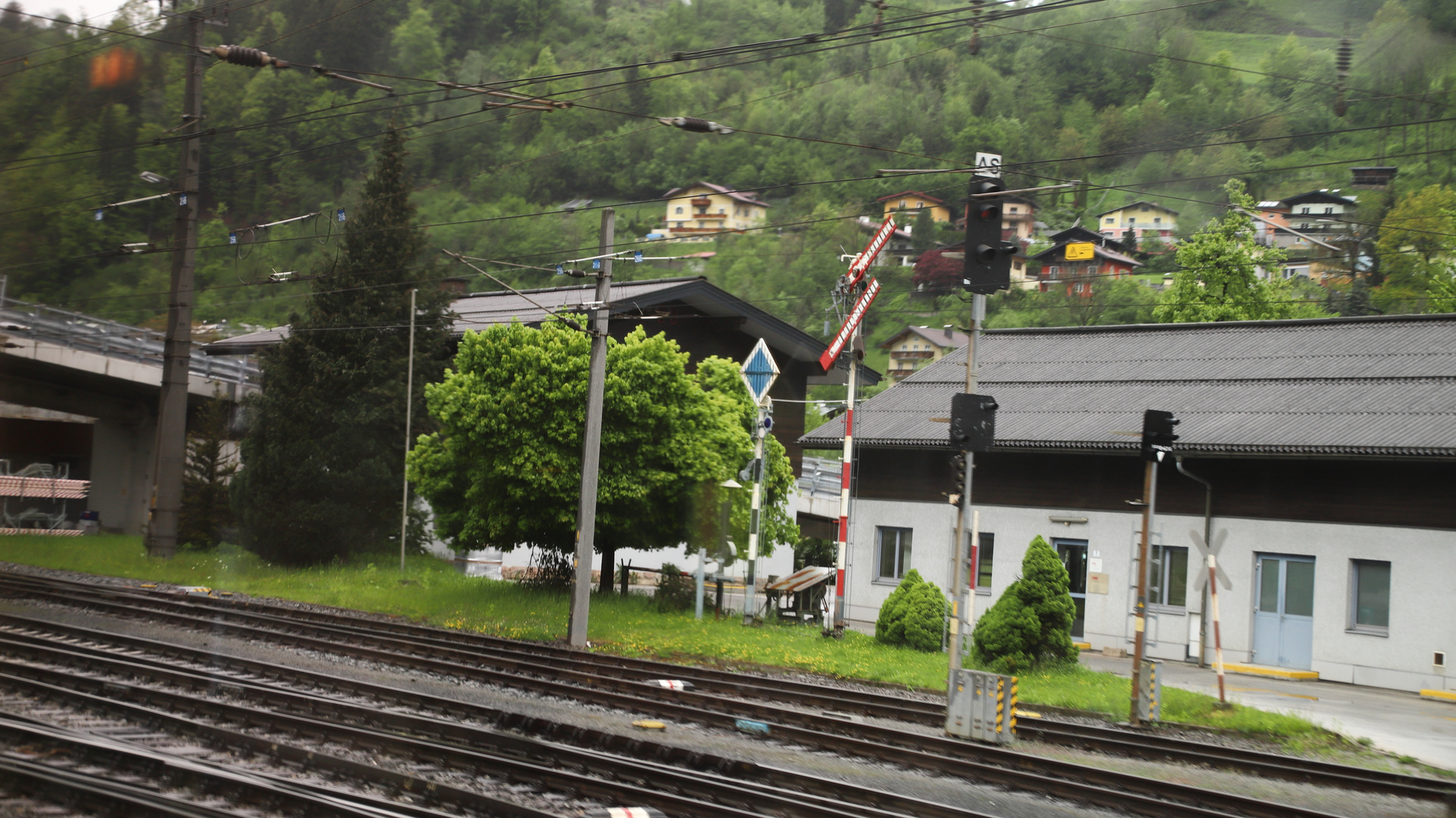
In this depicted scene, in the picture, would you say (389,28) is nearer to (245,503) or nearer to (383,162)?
(383,162)

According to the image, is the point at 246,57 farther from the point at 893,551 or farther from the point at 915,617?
the point at 893,551

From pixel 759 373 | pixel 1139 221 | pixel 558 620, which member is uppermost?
pixel 1139 221

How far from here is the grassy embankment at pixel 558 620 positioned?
17.2 m

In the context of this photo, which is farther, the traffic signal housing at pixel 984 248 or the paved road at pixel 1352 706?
the paved road at pixel 1352 706

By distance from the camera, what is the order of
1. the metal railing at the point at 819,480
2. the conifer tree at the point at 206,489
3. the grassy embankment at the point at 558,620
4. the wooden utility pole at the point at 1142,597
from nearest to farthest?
the wooden utility pole at the point at 1142,597 → the grassy embankment at the point at 558,620 → the conifer tree at the point at 206,489 → the metal railing at the point at 819,480

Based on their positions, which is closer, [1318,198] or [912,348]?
[1318,198]

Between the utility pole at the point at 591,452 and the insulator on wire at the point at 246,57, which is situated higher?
the insulator on wire at the point at 246,57

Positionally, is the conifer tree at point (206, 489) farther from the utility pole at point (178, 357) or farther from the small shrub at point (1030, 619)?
the small shrub at point (1030, 619)

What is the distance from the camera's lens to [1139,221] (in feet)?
315

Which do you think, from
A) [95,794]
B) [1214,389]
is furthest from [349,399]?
[95,794]

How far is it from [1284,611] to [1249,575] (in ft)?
3.13

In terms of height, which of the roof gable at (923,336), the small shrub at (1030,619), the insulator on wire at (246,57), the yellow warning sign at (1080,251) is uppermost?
the yellow warning sign at (1080,251)

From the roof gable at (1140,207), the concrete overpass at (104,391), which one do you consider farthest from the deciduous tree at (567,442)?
the roof gable at (1140,207)

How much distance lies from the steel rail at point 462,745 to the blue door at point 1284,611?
1552 centimetres
